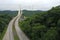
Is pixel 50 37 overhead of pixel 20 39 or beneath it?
overhead

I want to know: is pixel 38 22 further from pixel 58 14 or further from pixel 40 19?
pixel 58 14

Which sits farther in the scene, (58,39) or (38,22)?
(38,22)

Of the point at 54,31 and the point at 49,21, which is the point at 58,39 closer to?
the point at 54,31

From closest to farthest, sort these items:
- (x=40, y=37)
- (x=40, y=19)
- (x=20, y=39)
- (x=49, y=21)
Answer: (x=40, y=37) → (x=49, y=21) → (x=20, y=39) → (x=40, y=19)

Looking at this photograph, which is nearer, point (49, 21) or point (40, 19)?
point (49, 21)

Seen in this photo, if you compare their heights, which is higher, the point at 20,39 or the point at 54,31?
the point at 54,31

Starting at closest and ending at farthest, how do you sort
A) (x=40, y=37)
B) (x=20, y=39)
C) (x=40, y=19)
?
(x=40, y=37)
(x=20, y=39)
(x=40, y=19)

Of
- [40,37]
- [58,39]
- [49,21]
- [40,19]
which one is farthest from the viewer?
[40,19]

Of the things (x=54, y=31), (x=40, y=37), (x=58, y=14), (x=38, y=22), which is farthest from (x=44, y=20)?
(x=54, y=31)

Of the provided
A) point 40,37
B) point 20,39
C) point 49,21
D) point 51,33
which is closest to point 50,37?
point 51,33
